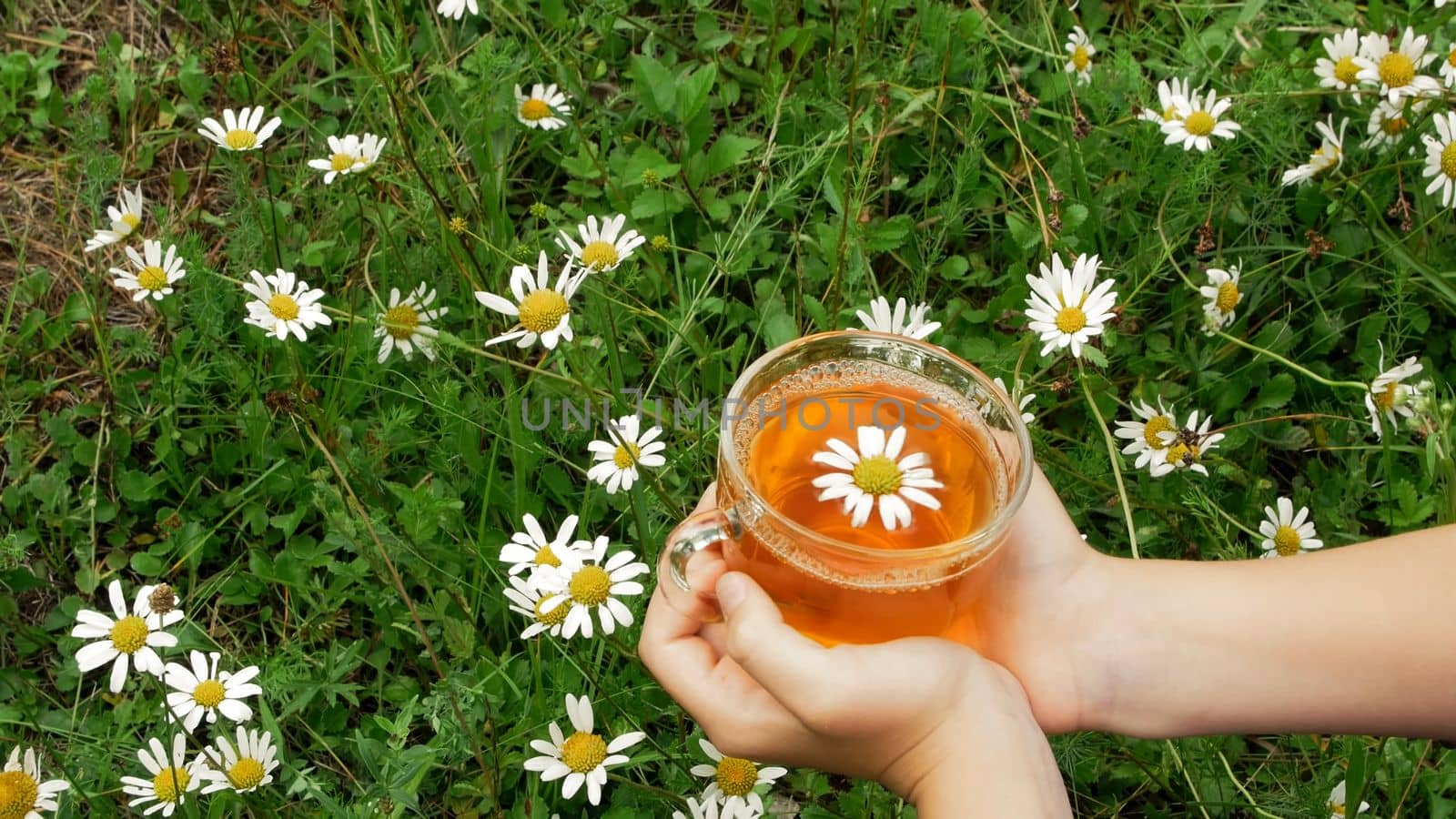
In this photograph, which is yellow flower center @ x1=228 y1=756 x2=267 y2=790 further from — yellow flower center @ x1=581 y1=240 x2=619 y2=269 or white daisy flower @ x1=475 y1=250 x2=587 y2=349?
yellow flower center @ x1=581 y1=240 x2=619 y2=269

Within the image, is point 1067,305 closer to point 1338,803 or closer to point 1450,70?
point 1338,803

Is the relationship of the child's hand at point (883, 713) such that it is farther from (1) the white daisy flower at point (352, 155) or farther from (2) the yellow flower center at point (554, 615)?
(1) the white daisy flower at point (352, 155)

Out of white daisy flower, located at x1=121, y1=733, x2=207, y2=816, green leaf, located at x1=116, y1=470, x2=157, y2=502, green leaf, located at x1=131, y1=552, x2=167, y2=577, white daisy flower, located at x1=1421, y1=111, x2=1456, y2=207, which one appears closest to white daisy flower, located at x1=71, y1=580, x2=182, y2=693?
white daisy flower, located at x1=121, y1=733, x2=207, y2=816

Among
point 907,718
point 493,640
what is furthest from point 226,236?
point 907,718

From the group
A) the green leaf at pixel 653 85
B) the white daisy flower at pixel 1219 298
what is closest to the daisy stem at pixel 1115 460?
the white daisy flower at pixel 1219 298

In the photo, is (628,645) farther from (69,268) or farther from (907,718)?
(69,268)

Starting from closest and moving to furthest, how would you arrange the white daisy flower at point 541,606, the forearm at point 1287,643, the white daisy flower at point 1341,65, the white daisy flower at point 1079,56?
1. the forearm at point 1287,643
2. the white daisy flower at point 541,606
3. the white daisy flower at point 1341,65
4. the white daisy flower at point 1079,56

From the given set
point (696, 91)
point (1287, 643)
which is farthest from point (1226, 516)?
point (696, 91)
